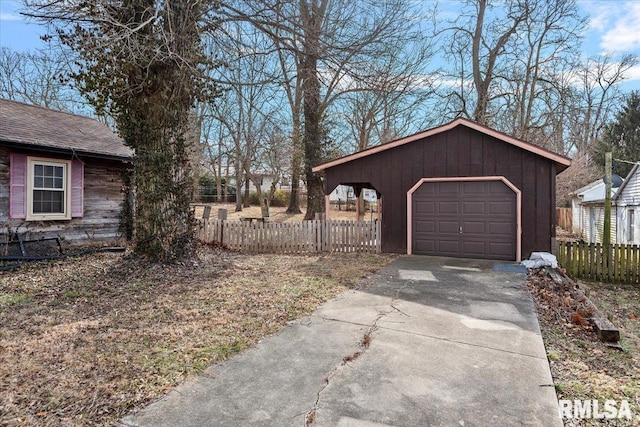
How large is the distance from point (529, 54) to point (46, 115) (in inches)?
909

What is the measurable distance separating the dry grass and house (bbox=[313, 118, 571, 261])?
10.1ft

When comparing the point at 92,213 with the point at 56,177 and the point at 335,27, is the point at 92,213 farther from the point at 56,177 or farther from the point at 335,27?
the point at 335,27

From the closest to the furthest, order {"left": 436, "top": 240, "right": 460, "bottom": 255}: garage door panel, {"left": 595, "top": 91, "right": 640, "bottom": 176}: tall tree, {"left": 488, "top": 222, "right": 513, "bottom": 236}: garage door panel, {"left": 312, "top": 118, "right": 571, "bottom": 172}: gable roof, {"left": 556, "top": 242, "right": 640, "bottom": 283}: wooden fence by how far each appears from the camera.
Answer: {"left": 556, "top": 242, "right": 640, "bottom": 283}: wooden fence < {"left": 312, "top": 118, "right": 571, "bottom": 172}: gable roof < {"left": 488, "top": 222, "right": 513, "bottom": 236}: garage door panel < {"left": 436, "top": 240, "right": 460, "bottom": 255}: garage door panel < {"left": 595, "top": 91, "right": 640, "bottom": 176}: tall tree

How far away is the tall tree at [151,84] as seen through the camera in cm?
679

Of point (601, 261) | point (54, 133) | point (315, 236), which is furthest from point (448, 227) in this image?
point (54, 133)

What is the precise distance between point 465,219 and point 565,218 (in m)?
20.7

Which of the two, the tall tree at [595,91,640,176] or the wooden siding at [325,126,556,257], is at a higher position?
the tall tree at [595,91,640,176]

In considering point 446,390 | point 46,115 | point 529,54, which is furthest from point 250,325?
point 529,54

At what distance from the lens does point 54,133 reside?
1009cm

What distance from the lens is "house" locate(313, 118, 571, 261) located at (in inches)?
377

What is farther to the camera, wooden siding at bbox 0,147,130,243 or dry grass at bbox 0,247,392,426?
wooden siding at bbox 0,147,130,243

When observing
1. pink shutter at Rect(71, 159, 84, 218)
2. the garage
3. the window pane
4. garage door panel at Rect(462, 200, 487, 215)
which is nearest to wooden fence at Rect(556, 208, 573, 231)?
the garage

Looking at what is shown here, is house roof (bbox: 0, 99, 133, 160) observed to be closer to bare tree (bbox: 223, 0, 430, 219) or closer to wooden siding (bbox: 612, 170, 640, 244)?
bare tree (bbox: 223, 0, 430, 219)

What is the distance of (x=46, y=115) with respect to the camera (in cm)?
1161
